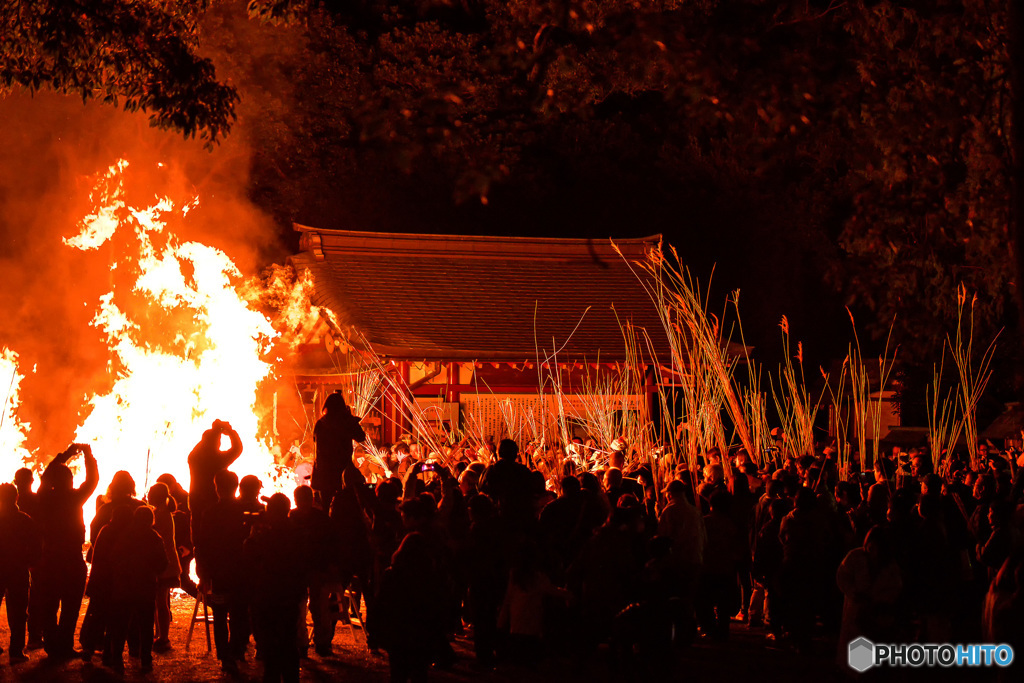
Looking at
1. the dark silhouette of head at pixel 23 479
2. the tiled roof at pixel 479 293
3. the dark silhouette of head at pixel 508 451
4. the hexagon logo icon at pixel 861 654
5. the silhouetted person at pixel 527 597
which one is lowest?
the hexagon logo icon at pixel 861 654

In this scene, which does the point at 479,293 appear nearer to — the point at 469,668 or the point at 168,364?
the point at 168,364

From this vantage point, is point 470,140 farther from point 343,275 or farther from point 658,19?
point 658,19

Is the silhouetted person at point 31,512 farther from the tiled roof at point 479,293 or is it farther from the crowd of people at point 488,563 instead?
the tiled roof at point 479,293

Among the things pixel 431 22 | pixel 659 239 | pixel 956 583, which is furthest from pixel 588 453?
pixel 431 22

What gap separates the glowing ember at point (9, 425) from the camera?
46.8 ft

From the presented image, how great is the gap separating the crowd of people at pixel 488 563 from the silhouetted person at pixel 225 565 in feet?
0.05

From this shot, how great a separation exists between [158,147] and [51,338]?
178 inches

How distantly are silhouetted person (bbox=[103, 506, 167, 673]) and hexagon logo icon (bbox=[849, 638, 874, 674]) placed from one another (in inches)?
195

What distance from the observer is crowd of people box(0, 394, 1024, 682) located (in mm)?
7230

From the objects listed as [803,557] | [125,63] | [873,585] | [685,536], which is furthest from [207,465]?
[873,585]

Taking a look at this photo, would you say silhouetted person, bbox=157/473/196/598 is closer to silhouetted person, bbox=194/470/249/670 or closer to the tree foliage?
silhouetted person, bbox=194/470/249/670

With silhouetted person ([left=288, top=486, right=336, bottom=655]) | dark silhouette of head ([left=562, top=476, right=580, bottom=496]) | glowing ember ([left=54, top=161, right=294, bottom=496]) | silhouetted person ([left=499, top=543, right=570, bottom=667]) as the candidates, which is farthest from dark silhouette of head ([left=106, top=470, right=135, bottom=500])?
dark silhouette of head ([left=562, top=476, right=580, bottom=496])

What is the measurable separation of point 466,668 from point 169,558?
2.62 metres

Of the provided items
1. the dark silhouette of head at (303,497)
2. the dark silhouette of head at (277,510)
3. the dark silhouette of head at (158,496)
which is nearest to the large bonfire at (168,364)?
the dark silhouette of head at (158,496)
